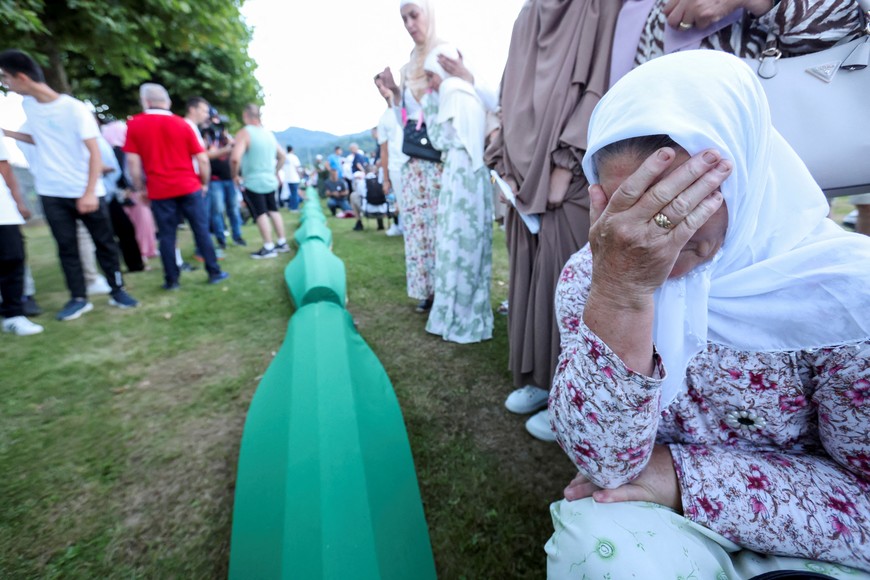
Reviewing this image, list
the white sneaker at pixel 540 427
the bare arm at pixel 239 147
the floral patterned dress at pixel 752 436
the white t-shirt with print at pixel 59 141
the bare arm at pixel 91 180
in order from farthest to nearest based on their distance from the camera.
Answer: the bare arm at pixel 239 147, the bare arm at pixel 91 180, the white t-shirt with print at pixel 59 141, the white sneaker at pixel 540 427, the floral patterned dress at pixel 752 436

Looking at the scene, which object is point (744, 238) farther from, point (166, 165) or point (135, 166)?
point (135, 166)

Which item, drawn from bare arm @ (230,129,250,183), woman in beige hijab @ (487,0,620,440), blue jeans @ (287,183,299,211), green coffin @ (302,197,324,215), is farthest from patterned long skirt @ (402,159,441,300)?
blue jeans @ (287,183,299,211)

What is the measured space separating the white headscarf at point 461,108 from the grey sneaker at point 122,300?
3.34 m

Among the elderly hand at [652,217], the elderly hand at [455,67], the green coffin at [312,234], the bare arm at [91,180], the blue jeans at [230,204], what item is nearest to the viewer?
the elderly hand at [652,217]

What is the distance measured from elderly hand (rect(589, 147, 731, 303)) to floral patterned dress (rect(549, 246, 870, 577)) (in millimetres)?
139

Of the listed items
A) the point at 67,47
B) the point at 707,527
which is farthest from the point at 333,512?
the point at 67,47

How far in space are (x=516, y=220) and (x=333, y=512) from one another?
4.64 ft

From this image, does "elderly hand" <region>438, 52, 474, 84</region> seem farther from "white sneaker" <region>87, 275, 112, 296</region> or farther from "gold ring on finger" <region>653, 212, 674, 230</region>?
"white sneaker" <region>87, 275, 112, 296</region>

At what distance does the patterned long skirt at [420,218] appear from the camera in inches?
110

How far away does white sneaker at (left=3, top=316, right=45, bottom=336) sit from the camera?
304cm

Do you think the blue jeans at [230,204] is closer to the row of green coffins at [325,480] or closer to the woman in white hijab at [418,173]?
the woman in white hijab at [418,173]

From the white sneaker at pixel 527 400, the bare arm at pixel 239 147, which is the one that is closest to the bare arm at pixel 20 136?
the bare arm at pixel 239 147

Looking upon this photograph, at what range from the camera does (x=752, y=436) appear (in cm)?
88

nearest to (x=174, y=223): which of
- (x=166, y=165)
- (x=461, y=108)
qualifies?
(x=166, y=165)
